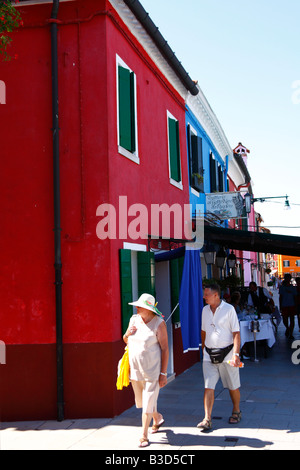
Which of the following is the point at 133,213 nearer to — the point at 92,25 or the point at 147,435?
the point at 92,25

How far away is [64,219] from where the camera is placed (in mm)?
7719

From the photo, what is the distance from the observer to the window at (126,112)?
8.39 meters

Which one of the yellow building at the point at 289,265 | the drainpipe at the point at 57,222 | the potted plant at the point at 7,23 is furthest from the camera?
the yellow building at the point at 289,265

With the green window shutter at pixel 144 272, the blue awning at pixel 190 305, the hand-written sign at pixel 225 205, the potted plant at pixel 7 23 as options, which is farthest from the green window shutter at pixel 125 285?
the hand-written sign at pixel 225 205

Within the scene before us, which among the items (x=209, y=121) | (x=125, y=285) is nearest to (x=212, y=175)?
(x=209, y=121)

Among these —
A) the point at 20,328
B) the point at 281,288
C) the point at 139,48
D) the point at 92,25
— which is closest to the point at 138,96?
the point at 139,48

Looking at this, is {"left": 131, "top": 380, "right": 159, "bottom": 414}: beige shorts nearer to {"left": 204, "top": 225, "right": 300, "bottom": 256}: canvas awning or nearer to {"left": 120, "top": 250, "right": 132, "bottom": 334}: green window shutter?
{"left": 120, "top": 250, "right": 132, "bottom": 334}: green window shutter

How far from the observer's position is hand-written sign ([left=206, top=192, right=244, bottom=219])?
14.3 m

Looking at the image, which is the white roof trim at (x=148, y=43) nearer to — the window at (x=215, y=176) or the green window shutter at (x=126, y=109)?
the green window shutter at (x=126, y=109)

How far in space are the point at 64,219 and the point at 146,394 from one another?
2842mm

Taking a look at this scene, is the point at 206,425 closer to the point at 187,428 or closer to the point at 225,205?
the point at 187,428

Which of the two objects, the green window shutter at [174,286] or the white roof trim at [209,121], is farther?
the white roof trim at [209,121]

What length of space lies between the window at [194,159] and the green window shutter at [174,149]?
1.21 meters
